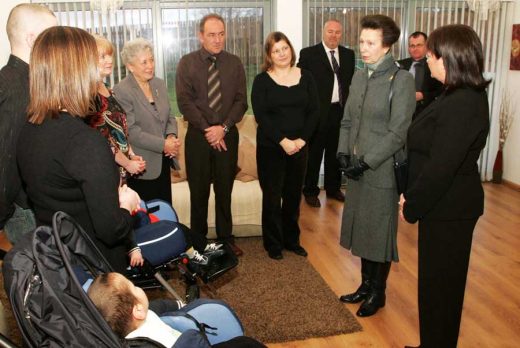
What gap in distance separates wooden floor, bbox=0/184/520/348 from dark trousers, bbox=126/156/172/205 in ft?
4.06

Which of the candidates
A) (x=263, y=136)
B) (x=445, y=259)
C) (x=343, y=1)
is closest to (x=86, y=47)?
(x=445, y=259)

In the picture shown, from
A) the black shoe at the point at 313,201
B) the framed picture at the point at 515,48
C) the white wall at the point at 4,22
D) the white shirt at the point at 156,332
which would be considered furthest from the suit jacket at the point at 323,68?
the white shirt at the point at 156,332

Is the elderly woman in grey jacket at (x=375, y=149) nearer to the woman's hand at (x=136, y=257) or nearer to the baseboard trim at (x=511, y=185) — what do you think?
the woman's hand at (x=136, y=257)

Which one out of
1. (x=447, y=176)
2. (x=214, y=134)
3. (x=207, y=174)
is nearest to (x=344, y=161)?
(x=447, y=176)

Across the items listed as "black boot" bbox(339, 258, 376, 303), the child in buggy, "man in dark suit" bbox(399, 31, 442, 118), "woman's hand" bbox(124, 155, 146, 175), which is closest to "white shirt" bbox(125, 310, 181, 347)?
the child in buggy

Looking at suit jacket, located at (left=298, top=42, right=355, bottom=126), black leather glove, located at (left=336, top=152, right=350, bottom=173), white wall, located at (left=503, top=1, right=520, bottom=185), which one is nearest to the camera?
black leather glove, located at (left=336, top=152, right=350, bottom=173)

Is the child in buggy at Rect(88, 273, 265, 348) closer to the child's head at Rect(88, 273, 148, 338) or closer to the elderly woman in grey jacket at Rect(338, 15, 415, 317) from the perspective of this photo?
the child's head at Rect(88, 273, 148, 338)

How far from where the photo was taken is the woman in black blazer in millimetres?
2158

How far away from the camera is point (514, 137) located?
606cm

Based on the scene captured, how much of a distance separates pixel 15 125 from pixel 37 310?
1006mm

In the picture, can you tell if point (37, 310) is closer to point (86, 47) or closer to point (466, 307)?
point (86, 47)

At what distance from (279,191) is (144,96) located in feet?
3.88

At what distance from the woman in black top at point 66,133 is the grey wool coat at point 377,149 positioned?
162 centimetres

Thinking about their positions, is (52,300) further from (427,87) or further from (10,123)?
(427,87)
